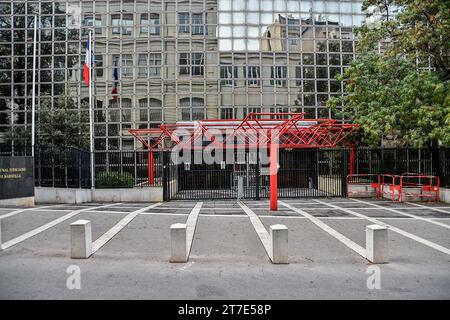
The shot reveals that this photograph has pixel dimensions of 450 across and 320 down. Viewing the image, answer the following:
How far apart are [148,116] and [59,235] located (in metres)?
16.5

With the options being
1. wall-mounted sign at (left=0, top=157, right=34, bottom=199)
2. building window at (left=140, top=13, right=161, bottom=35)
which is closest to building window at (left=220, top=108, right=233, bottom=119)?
building window at (left=140, top=13, right=161, bottom=35)

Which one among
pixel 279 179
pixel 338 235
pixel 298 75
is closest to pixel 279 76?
pixel 298 75

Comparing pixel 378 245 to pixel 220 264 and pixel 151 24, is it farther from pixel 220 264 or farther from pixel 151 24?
pixel 151 24

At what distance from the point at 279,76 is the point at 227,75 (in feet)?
12.7

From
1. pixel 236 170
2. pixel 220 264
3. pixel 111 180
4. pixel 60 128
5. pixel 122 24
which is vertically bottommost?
pixel 220 264

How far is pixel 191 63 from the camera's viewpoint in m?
25.9

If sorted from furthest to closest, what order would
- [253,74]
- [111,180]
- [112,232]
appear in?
[253,74] < [111,180] < [112,232]

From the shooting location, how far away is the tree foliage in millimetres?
15641

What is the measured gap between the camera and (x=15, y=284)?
6027mm

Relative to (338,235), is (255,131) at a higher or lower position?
higher

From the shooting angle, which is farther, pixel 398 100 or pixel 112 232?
pixel 398 100

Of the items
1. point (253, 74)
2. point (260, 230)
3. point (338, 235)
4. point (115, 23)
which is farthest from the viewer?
point (253, 74)

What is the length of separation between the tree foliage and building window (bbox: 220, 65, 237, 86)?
8716 mm
